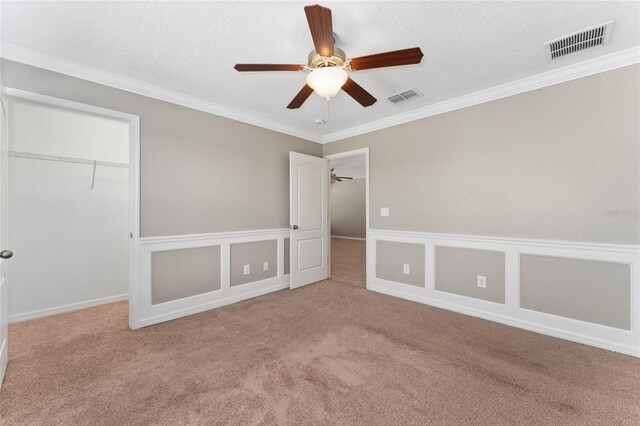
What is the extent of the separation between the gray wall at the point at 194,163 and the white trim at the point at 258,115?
0.21 feet

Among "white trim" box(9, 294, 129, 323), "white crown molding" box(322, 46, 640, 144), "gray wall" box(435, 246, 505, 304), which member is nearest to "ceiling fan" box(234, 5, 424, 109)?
"white crown molding" box(322, 46, 640, 144)

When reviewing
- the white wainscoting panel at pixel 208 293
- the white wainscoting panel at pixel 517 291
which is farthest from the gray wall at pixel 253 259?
the white wainscoting panel at pixel 517 291

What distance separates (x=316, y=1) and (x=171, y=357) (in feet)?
9.24

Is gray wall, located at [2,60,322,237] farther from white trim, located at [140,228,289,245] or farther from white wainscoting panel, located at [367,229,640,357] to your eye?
white wainscoting panel, located at [367,229,640,357]

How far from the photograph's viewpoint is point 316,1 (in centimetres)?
162

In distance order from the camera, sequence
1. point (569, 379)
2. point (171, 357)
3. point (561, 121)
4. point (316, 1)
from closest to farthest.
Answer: point (316, 1)
point (569, 379)
point (171, 357)
point (561, 121)

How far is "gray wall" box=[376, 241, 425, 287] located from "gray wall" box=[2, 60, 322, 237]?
5.10 feet

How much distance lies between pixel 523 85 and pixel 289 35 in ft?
7.74

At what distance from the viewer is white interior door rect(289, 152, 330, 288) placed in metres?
3.91

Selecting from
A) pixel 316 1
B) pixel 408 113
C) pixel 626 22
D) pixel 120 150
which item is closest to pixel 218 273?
pixel 120 150

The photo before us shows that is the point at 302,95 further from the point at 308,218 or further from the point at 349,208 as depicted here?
the point at 349,208

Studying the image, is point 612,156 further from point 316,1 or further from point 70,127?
point 70,127

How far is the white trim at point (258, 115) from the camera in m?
2.12

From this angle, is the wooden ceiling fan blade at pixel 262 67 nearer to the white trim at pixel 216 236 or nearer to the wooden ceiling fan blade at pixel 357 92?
the wooden ceiling fan blade at pixel 357 92
